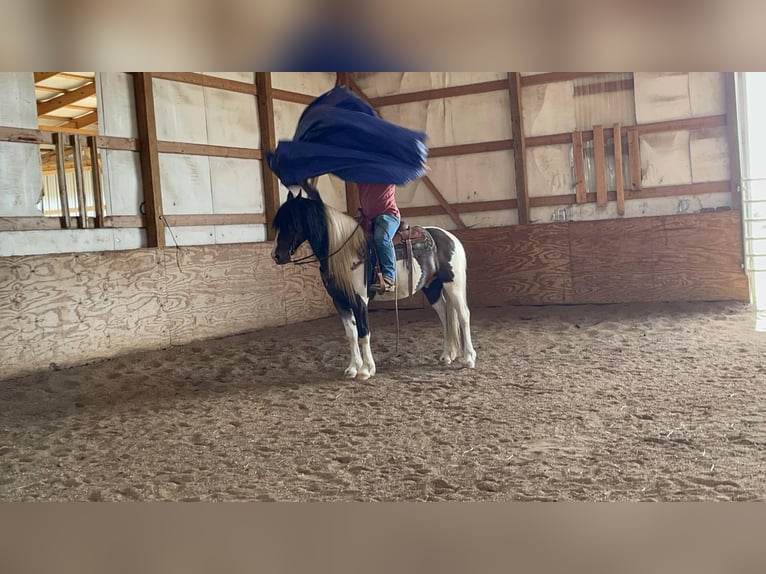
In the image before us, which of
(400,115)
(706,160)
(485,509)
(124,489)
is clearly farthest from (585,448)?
(400,115)

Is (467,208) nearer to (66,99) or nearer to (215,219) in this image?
(215,219)

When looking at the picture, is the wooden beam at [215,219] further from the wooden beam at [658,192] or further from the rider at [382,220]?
the wooden beam at [658,192]

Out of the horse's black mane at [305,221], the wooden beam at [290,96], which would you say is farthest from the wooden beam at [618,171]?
the horse's black mane at [305,221]

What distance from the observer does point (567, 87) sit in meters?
6.59

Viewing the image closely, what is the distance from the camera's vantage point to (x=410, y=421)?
3.03 m

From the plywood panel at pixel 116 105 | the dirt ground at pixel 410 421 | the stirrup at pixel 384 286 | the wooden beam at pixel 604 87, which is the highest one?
the wooden beam at pixel 604 87

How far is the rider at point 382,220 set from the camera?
3764 millimetres

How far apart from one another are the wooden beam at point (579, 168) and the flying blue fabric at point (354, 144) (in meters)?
3.77

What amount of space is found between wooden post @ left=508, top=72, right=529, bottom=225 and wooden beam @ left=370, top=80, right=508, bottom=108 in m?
0.14

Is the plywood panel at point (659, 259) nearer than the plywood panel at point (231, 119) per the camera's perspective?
No

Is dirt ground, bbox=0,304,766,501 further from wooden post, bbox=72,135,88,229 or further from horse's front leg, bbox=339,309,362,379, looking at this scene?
wooden post, bbox=72,135,88,229

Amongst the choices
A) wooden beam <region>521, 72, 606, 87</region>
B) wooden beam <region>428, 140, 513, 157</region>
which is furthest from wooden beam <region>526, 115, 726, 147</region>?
wooden beam <region>521, 72, 606, 87</region>

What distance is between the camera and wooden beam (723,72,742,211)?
19.8ft

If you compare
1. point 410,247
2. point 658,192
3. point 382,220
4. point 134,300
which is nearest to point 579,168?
point 658,192
